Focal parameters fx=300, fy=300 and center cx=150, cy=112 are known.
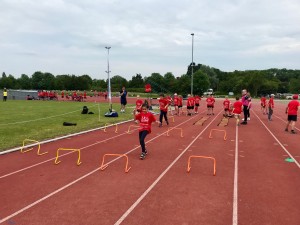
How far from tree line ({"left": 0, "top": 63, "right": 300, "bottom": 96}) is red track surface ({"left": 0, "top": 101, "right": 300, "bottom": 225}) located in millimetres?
75448

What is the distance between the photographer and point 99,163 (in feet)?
28.1

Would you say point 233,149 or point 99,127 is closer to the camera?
point 233,149

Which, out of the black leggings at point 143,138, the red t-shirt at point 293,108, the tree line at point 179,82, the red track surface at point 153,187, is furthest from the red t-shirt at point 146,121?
the tree line at point 179,82

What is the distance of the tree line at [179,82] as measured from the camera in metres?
91.9

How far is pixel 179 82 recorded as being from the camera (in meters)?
94.0

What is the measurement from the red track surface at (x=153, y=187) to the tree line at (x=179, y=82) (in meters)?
75.4

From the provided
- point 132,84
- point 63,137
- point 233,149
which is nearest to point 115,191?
point 233,149

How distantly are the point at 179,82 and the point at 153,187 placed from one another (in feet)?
290

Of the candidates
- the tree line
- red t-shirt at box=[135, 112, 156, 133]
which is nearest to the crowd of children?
red t-shirt at box=[135, 112, 156, 133]

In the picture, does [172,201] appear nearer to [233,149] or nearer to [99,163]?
[99,163]

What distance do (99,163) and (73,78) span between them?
107081 millimetres

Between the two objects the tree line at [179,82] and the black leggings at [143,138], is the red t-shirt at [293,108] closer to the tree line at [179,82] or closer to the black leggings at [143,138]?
the black leggings at [143,138]

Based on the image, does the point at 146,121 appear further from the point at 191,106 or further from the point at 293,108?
the point at 191,106

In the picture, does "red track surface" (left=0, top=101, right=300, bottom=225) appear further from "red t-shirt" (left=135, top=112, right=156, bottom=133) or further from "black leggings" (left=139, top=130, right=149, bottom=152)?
"red t-shirt" (left=135, top=112, right=156, bottom=133)
